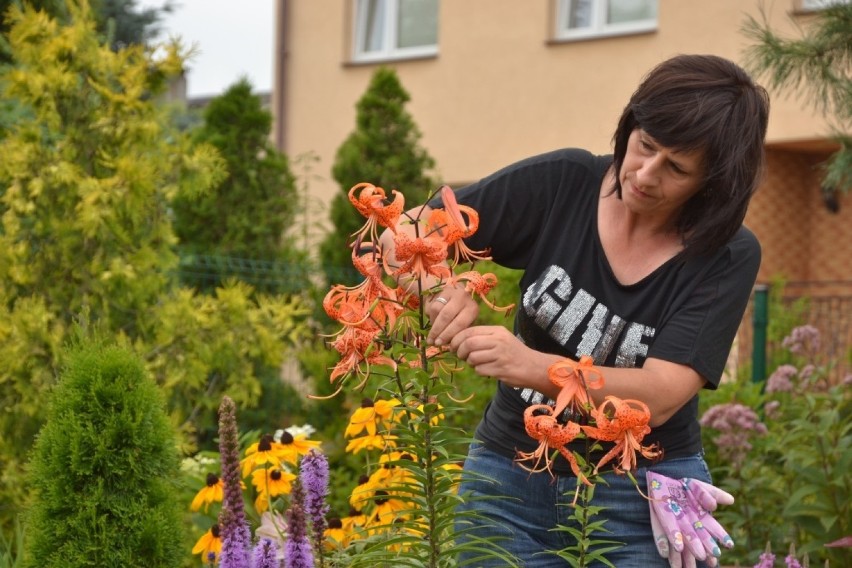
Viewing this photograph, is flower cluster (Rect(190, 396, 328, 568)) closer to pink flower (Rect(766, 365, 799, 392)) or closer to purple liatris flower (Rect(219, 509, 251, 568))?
purple liatris flower (Rect(219, 509, 251, 568))

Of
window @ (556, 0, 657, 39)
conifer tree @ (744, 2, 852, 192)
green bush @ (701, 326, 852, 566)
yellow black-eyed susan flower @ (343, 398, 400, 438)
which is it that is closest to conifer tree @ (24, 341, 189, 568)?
yellow black-eyed susan flower @ (343, 398, 400, 438)

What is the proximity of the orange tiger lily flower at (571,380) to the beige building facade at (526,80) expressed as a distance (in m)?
9.98

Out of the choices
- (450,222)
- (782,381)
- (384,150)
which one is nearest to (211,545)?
(450,222)

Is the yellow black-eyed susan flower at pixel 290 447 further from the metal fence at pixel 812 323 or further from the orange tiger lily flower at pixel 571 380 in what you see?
the metal fence at pixel 812 323

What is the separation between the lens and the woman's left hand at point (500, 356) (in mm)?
2227

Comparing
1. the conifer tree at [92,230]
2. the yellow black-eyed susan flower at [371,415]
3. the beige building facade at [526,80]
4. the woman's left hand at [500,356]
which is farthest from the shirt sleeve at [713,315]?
the beige building facade at [526,80]

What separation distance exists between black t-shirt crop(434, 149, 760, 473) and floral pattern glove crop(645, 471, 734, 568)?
0.34 ft

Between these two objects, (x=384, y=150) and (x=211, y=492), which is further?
(x=384, y=150)

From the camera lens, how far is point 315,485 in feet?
9.64

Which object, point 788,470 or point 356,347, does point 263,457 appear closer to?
point 356,347

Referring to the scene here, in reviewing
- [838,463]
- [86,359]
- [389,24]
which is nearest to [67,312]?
[86,359]

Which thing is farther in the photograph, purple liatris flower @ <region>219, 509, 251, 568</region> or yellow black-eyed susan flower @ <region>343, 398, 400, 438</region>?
yellow black-eyed susan flower @ <region>343, 398, 400, 438</region>

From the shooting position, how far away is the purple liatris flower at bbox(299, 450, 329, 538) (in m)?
2.89

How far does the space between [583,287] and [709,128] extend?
1.41ft
